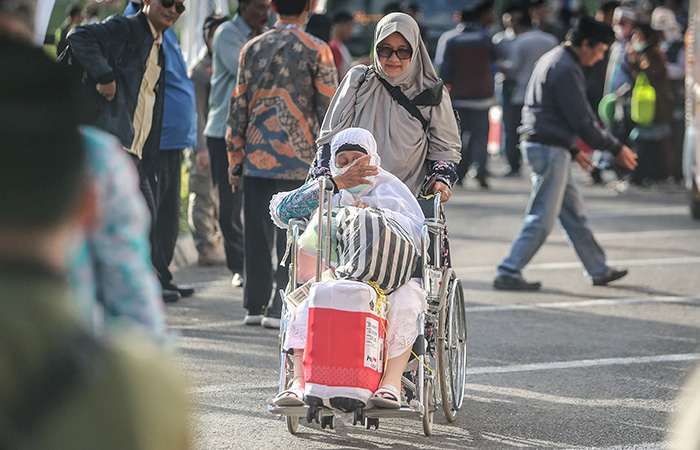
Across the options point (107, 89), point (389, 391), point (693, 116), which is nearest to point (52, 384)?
point (389, 391)

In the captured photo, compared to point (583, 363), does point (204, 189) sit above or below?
above

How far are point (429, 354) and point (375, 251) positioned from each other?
2.12ft

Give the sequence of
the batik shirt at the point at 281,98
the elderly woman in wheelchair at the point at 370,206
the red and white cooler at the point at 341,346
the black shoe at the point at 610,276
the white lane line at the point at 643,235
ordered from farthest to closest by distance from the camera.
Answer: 1. the white lane line at the point at 643,235
2. the black shoe at the point at 610,276
3. the batik shirt at the point at 281,98
4. the elderly woman in wheelchair at the point at 370,206
5. the red and white cooler at the point at 341,346

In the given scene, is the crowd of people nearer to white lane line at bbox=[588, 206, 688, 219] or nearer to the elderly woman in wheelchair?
the elderly woman in wheelchair

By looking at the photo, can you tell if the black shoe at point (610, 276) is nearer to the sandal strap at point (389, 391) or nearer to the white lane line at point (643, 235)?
the white lane line at point (643, 235)

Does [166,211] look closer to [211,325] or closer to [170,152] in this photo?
[170,152]

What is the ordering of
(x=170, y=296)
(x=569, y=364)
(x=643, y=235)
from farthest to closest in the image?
(x=643, y=235) < (x=170, y=296) < (x=569, y=364)

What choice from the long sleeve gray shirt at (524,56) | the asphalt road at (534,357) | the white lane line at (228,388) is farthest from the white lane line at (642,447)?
the long sleeve gray shirt at (524,56)

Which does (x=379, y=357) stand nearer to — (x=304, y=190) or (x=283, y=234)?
(x=304, y=190)

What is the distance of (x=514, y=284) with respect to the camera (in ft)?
29.1

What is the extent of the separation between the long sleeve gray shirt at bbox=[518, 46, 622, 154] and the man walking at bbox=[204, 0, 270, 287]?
2199 millimetres

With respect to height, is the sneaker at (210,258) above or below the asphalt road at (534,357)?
above

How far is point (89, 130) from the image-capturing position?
232 centimetres

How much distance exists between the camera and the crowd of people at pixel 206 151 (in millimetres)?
1760
